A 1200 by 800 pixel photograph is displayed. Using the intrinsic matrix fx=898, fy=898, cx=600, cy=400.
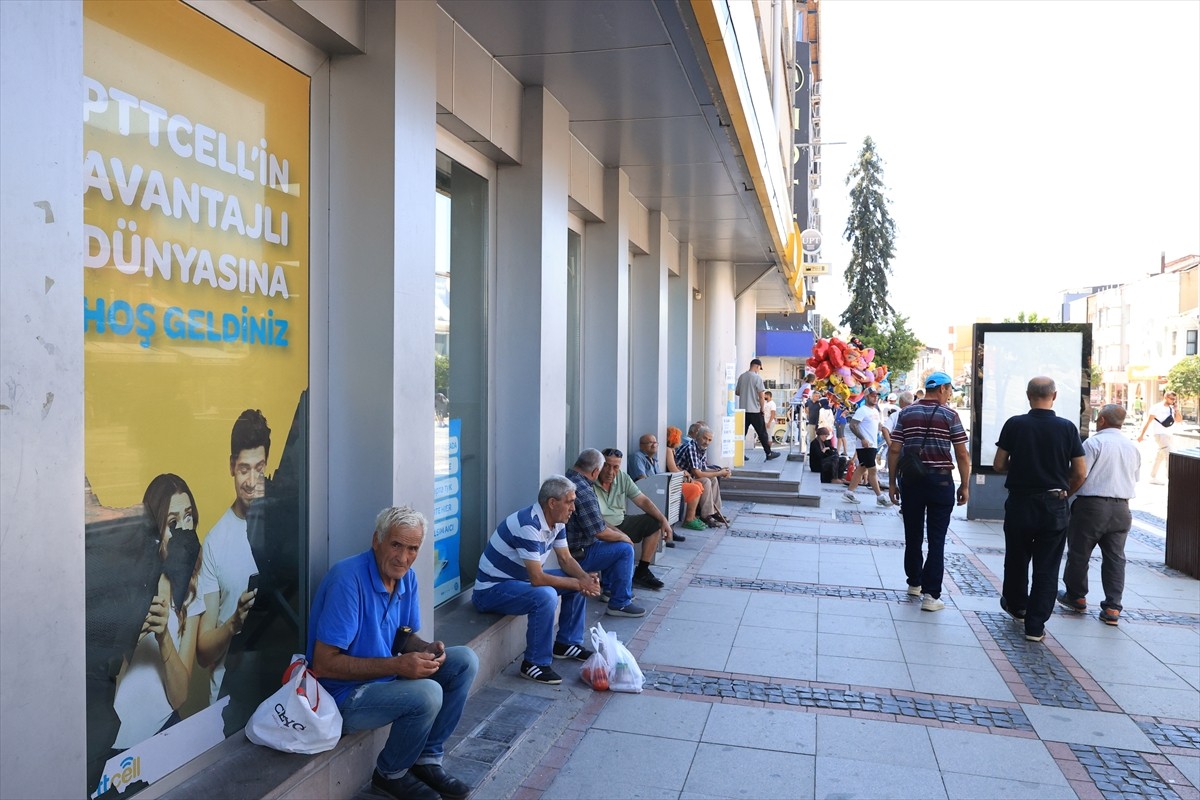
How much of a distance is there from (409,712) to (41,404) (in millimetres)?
1860

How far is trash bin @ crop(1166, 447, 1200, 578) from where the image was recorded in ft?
27.9

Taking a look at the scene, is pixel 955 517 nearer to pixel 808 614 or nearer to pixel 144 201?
pixel 808 614

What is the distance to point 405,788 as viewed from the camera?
3637 millimetres

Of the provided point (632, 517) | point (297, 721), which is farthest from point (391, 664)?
point (632, 517)

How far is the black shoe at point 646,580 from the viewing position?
7.65m

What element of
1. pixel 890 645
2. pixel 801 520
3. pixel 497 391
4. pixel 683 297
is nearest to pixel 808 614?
pixel 890 645

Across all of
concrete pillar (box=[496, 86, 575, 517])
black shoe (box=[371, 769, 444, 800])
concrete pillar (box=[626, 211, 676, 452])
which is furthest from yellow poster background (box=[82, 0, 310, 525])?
concrete pillar (box=[626, 211, 676, 452])

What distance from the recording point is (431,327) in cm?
455

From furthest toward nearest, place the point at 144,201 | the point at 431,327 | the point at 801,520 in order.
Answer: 1. the point at 801,520
2. the point at 431,327
3. the point at 144,201

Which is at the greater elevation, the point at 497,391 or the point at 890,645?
the point at 497,391

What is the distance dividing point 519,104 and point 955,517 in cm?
867

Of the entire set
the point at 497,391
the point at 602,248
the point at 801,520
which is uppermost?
the point at 602,248

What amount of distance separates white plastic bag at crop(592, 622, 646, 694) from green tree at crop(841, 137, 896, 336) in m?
50.1

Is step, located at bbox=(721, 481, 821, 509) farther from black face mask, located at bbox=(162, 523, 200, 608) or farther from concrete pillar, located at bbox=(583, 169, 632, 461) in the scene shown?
black face mask, located at bbox=(162, 523, 200, 608)
